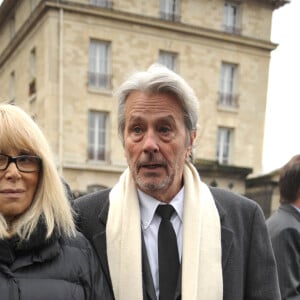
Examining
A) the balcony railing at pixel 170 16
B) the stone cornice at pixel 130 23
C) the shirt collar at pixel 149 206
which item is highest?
the balcony railing at pixel 170 16

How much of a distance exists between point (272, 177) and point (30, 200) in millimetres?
15022

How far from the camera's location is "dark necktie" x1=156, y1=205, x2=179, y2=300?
76.2 inches

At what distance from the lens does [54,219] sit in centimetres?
184

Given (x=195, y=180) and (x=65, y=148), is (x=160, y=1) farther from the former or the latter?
Result: (x=195, y=180)

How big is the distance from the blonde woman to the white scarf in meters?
0.12

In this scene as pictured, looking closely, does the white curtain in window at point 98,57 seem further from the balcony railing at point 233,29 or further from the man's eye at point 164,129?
the man's eye at point 164,129

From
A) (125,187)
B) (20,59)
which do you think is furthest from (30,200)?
(20,59)

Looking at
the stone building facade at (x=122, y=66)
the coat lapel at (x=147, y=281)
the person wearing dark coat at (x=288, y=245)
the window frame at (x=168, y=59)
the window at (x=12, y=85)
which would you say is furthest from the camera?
the window at (x=12, y=85)

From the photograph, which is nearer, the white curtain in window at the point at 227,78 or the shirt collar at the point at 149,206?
the shirt collar at the point at 149,206

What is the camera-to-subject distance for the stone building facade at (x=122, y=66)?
1612 centimetres

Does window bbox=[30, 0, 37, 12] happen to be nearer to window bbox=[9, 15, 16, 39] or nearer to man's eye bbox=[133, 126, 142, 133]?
window bbox=[9, 15, 16, 39]

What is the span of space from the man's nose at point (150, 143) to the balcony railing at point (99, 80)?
603 inches

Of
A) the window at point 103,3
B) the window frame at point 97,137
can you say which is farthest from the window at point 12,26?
the window frame at point 97,137

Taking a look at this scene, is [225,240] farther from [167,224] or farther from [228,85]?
[228,85]
